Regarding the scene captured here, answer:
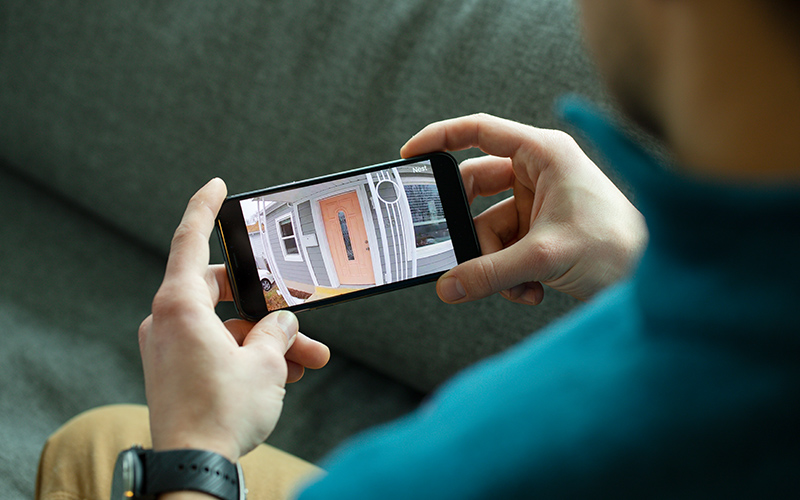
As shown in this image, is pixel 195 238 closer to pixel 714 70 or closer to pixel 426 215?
pixel 426 215

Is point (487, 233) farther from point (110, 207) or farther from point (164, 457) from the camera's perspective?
point (110, 207)

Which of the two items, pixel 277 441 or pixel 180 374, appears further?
pixel 277 441

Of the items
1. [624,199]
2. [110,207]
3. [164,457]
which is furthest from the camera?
[110,207]

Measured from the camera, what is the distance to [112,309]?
0.95m

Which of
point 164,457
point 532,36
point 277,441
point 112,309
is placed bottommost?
point 277,441

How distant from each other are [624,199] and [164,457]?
0.52m

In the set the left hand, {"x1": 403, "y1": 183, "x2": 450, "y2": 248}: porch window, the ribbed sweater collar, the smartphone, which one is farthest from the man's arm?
the ribbed sweater collar

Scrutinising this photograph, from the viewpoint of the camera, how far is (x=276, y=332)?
1.84 ft

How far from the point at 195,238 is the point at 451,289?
268 mm

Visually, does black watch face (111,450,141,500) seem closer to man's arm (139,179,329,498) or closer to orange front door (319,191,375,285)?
man's arm (139,179,329,498)

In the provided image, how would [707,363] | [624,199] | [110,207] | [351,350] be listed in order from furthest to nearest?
[110,207], [351,350], [624,199], [707,363]

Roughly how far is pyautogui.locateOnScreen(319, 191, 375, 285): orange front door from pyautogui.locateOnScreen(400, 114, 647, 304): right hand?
0.28ft

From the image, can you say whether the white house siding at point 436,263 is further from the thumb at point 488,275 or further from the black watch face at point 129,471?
→ the black watch face at point 129,471

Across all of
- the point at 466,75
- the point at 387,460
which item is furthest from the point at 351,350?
the point at 387,460
